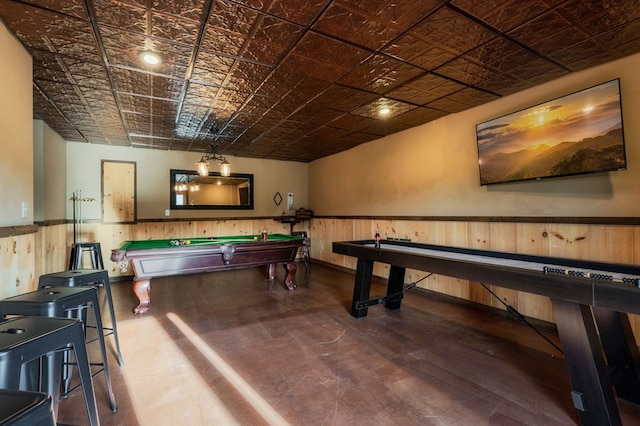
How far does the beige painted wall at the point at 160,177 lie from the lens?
520 cm

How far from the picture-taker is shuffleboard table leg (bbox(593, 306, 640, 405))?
6.15 feet

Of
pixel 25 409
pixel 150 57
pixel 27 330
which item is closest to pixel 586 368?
pixel 25 409

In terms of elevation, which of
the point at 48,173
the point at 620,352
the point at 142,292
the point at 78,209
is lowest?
the point at 620,352

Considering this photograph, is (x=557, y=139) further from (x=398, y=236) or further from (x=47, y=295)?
(x=47, y=295)

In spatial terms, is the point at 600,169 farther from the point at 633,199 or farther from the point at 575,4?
the point at 575,4

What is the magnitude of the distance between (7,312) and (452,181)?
4.36 metres

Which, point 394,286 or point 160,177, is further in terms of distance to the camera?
point 160,177

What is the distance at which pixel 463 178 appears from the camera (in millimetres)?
3859

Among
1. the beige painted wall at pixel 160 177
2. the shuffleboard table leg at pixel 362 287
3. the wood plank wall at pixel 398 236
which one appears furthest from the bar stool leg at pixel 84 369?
the beige painted wall at pixel 160 177

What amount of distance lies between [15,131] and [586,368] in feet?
13.8

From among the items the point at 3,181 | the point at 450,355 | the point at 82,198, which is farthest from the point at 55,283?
the point at 82,198

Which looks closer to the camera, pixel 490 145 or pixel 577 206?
pixel 577 206

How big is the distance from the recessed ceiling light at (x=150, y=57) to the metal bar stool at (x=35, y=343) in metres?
2.12

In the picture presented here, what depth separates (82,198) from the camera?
16.9 ft
